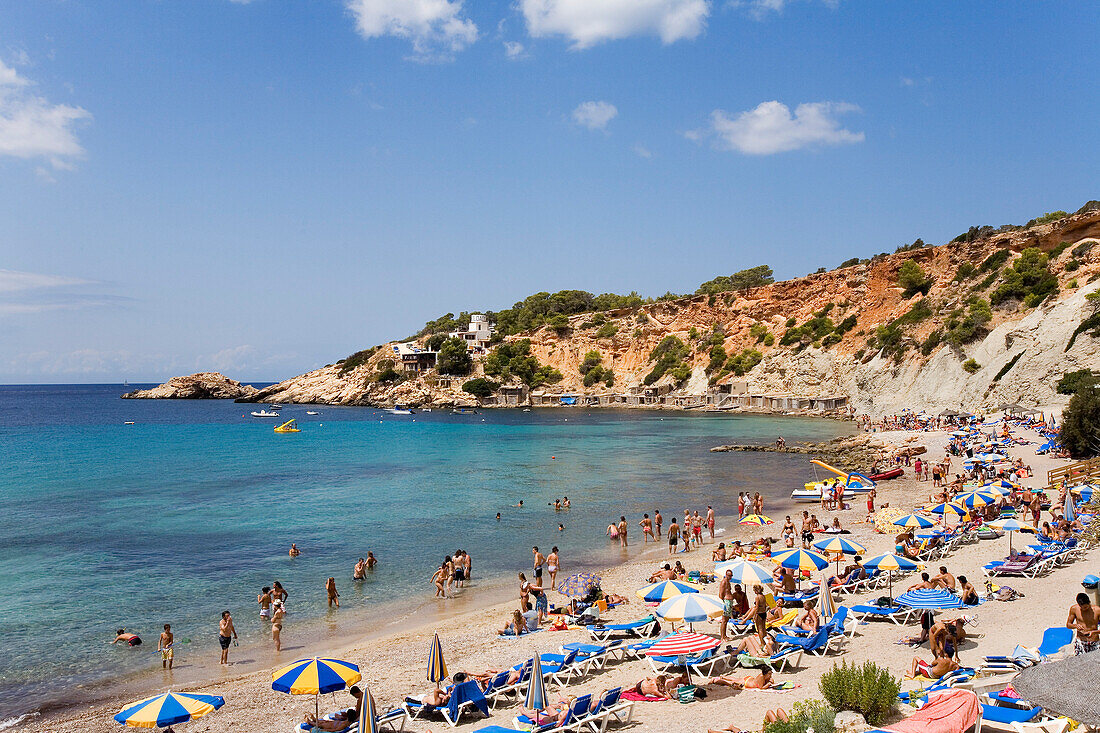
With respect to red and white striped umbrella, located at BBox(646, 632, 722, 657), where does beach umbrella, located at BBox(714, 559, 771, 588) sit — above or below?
above

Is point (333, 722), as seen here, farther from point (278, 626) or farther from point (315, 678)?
point (278, 626)

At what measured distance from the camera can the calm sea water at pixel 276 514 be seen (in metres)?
15.9

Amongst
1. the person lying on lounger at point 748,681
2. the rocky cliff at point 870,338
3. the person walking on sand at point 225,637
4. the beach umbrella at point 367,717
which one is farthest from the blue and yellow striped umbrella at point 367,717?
the rocky cliff at point 870,338

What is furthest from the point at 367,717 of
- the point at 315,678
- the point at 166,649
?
the point at 166,649

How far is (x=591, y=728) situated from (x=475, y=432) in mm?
59205

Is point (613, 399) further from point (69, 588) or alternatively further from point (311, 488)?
point (69, 588)

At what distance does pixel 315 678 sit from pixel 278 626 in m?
6.10

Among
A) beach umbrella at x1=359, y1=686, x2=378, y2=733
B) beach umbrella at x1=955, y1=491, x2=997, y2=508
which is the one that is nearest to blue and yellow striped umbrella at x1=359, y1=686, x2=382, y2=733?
beach umbrella at x1=359, y1=686, x2=378, y2=733

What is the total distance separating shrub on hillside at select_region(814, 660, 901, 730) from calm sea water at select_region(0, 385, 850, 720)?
39.1 feet

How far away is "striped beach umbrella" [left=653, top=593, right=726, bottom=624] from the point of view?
1063cm

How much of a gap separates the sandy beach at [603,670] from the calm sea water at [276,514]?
104 inches

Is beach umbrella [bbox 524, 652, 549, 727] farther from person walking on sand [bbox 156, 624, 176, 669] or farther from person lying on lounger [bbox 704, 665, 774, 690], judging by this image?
person walking on sand [bbox 156, 624, 176, 669]

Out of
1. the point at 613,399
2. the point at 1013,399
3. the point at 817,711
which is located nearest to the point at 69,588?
the point at 817,711

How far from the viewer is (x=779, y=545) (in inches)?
812
